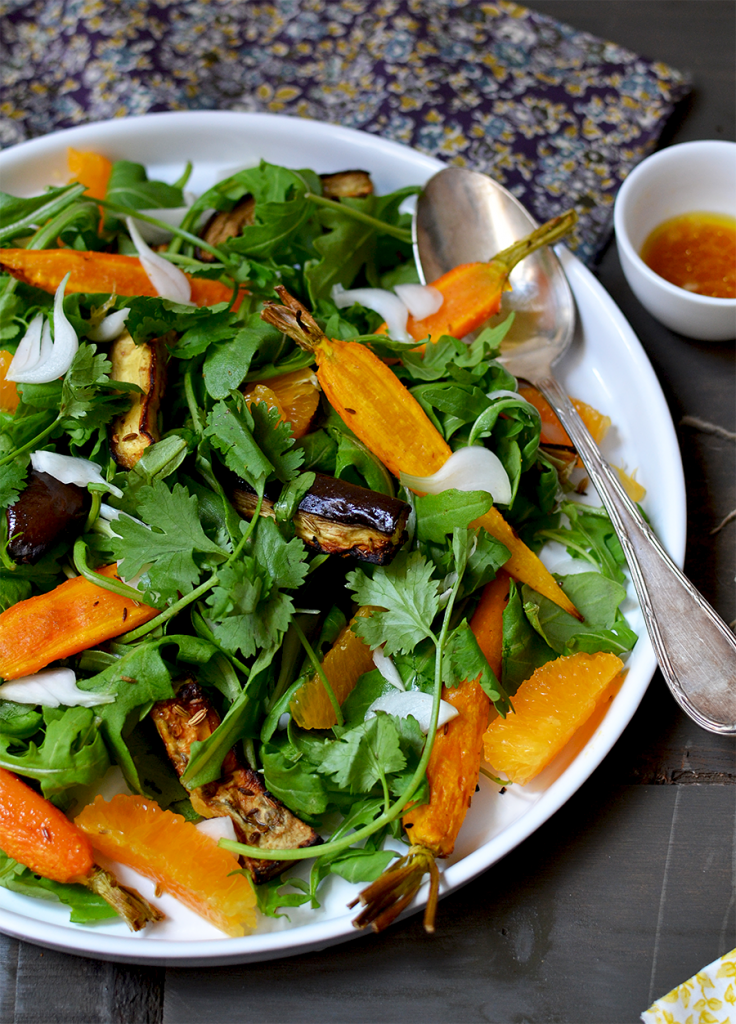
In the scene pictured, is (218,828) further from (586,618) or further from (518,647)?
(586,618)

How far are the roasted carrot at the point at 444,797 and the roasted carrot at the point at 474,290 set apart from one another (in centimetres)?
69

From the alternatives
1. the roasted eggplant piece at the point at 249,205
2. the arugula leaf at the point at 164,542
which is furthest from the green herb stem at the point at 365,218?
the arugula leaf at the point at 164,542

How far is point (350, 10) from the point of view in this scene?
105 inches

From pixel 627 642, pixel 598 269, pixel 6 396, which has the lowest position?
pixel 627 642

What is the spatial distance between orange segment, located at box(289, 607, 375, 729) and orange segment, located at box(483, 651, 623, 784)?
28 centimetres

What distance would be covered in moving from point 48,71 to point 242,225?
1.21 meters

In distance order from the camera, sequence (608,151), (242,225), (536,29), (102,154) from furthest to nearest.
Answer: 1. (536,29)
2. (608,151)
3. (102,154)
4. (242,225)

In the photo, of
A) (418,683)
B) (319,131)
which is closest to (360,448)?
(418,683)

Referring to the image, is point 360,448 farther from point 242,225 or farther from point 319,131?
point 319,131

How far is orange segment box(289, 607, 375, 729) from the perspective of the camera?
149 cm

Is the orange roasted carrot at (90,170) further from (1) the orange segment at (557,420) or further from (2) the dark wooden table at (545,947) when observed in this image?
(2) the dark wooden table at (545,947)

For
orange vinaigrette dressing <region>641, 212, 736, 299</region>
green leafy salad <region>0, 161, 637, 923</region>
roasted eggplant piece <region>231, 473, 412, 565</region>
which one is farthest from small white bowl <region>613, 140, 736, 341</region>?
roasted eggplant piece <region>231, 473, 412, 565</region>

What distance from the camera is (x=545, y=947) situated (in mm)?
1599

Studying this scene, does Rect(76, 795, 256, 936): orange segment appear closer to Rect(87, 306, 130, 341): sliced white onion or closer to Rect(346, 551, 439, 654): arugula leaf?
Rect(346, 551, 439, 654): arugula leaf
